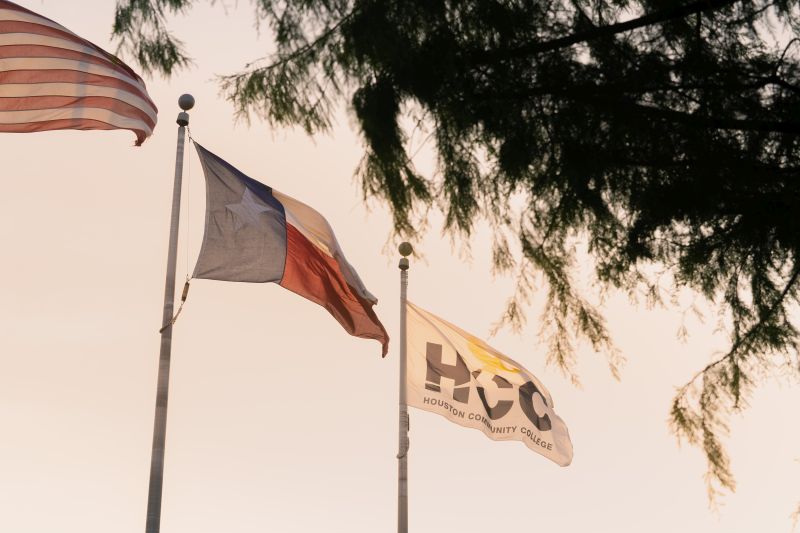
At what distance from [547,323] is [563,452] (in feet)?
28.1

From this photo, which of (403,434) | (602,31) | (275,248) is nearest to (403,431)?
(403,434)

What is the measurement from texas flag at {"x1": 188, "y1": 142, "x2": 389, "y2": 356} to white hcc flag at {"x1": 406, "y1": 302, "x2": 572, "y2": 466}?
5.46 feet

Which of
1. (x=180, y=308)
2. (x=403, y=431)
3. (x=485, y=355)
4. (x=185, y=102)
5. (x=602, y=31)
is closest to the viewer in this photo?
(x=602, y=31)

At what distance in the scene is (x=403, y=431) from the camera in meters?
14.0

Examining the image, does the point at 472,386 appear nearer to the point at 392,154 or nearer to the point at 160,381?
the point at 160,381

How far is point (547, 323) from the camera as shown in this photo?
6.62 meters

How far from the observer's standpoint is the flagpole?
11.2 meters

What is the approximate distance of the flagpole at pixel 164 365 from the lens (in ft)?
36.7

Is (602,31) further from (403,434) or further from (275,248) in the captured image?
(403,434)

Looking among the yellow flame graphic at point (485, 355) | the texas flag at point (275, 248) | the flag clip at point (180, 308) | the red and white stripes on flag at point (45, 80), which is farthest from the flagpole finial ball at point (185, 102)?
the yellow flame graphic at point (485, 355)

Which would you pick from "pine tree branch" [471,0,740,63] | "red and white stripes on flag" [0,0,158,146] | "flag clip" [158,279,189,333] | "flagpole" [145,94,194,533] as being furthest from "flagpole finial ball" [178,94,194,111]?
"pine tree branch" [471,0,740,63]

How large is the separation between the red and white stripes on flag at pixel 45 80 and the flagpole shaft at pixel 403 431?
4771 millimetres

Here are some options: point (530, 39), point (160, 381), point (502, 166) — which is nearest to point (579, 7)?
point (530, 39)

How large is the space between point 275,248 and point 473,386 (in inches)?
153
